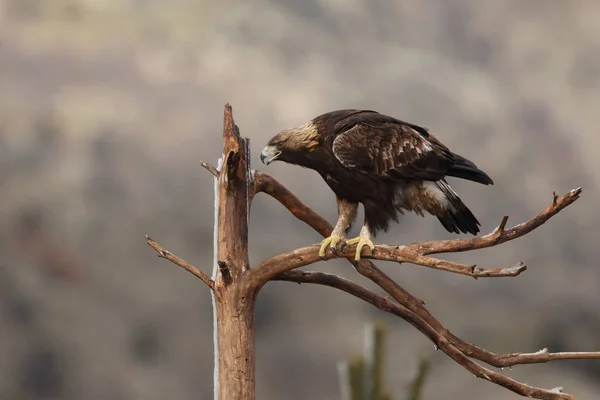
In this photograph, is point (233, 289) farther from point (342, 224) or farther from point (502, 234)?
point (502, 234)

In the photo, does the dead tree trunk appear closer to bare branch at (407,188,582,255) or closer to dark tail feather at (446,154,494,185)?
bare branch at (407,188,582,255)

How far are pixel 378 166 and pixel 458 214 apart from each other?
329 millimetres

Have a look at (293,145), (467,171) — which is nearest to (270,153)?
(293,145)

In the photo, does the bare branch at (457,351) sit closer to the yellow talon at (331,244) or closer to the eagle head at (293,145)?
the yellow talon at (331,244)

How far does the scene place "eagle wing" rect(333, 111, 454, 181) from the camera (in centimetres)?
235

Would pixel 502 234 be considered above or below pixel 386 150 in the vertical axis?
below

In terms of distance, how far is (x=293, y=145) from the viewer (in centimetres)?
248

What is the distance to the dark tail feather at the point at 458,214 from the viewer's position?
243 centimetres

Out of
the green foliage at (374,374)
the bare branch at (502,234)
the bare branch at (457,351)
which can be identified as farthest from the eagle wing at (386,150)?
the green foliage at (374,374)

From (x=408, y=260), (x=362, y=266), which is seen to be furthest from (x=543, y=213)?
(x=362, y=266)

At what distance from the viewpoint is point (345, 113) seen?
2.50 metres

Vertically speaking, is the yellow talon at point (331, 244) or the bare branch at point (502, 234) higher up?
the yellow talon at point (331, 244)

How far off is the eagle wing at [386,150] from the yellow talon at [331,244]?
0.83 ft

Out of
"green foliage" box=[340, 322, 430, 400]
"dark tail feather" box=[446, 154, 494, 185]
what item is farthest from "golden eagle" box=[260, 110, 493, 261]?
"green foliage" box=[340, 322, 430, 400]
